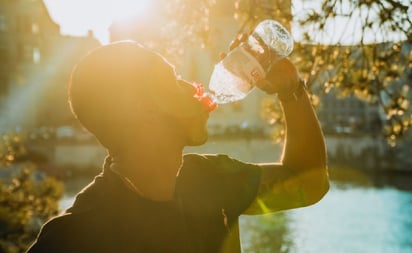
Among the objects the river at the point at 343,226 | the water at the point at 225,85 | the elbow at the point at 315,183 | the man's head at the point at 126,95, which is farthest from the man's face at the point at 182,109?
the river at the point at 343,226

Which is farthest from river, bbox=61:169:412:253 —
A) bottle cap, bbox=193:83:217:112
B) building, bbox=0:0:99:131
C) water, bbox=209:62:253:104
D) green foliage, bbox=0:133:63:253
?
bottle cap, bbox=193:83:217:112

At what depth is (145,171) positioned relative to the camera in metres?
1.66

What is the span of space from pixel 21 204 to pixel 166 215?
5.76 m

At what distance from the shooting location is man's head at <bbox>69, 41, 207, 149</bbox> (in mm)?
1623

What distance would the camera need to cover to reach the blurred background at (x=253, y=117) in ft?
18.1

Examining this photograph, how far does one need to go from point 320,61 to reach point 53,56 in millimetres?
50574

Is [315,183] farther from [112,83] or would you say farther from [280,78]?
[112,83]

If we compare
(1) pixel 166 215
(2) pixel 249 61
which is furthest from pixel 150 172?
(2) pixel 249 61

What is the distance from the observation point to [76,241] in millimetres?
1482

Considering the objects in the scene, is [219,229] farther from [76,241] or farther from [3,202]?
[3,202]

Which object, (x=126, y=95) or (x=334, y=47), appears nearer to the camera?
(x=126, y=95)

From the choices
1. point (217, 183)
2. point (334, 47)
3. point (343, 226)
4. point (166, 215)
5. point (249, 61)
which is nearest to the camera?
point (166, 215)

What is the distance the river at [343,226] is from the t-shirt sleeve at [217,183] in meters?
20.0

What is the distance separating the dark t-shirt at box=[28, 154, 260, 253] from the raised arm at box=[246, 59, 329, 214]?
0.07 meters
